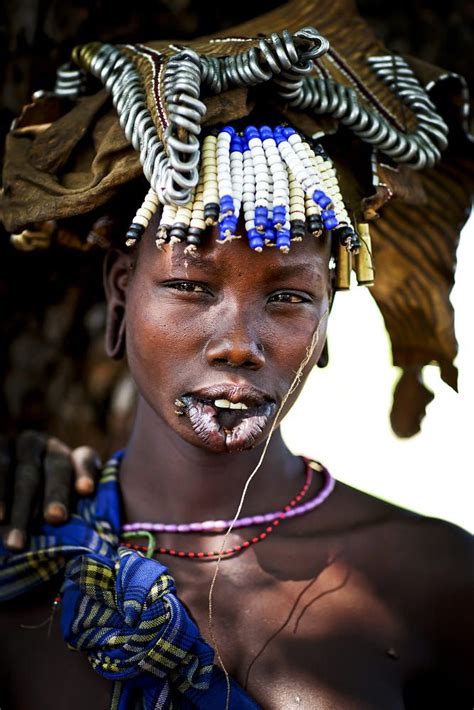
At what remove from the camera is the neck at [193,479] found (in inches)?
97.6

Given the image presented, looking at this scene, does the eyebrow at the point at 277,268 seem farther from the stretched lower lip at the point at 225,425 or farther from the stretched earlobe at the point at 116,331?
the stretched earlobe at the point at 116,331

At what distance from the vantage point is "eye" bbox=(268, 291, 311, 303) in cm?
228

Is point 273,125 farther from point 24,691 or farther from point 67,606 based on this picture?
point 24,691

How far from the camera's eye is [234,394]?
2.16 metres

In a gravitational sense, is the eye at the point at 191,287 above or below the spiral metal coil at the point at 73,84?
below

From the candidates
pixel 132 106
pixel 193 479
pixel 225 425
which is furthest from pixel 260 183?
pixel 193 479

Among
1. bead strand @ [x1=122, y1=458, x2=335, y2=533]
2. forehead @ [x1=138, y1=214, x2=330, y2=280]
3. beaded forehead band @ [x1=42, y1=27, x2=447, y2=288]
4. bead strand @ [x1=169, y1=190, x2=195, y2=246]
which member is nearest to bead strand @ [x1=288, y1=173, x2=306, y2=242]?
beaded forehead band @ [x1=42, y1=27, x2=447, y2=288]

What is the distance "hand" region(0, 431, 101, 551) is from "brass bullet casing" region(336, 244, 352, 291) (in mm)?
842

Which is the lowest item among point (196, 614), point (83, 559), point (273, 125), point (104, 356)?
point (104, 356)

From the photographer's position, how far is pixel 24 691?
2205 mm

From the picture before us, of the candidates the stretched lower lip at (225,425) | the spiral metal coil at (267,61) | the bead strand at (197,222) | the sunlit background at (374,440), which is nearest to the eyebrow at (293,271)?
the bead strand at (197,222)

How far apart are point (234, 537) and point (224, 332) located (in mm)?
589

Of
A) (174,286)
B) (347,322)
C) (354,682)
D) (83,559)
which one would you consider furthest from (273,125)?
(347,322)

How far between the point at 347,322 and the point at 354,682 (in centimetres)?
342
